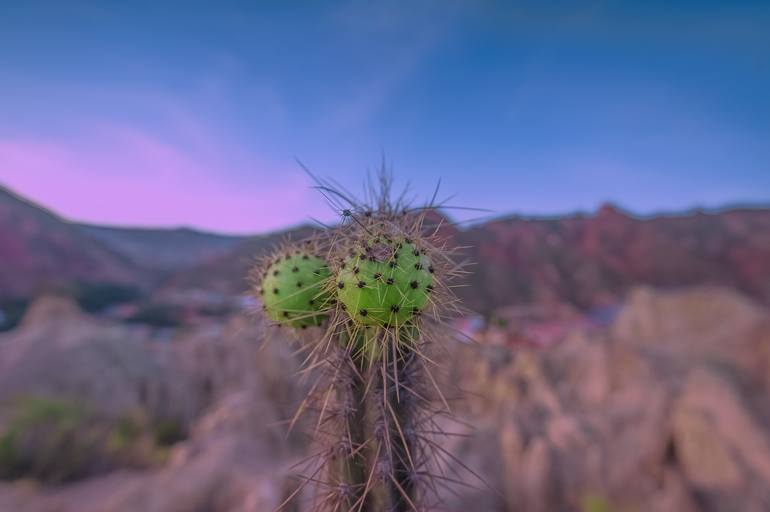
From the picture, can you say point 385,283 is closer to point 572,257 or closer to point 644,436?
point 644,436

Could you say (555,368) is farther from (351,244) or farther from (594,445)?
(351,244)

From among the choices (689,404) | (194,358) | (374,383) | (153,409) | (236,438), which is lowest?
(153,409)

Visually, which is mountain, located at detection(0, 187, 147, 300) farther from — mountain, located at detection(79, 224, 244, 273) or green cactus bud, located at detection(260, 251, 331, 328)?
green cactus bud, located at detection(260, 251, 331, 328)

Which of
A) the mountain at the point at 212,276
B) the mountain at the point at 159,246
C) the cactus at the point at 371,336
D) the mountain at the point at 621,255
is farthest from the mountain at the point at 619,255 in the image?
the cactus at the point at 371,336

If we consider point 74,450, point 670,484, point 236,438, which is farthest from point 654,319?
point 74,450

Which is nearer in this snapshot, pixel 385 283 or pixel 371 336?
pixel 385 283

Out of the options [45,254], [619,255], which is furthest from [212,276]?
[619,255]

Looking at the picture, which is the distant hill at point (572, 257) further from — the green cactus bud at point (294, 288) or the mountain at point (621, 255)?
the green cactus bud at point (294, 288)

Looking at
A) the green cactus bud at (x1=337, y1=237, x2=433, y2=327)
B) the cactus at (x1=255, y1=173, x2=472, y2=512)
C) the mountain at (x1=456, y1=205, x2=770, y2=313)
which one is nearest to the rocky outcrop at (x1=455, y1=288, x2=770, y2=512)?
the cactus at (x1=255, y1=173, x2=472, y2=512)
